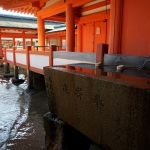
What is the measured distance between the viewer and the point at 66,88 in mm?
2545

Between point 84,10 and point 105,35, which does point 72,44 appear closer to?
point 105,35

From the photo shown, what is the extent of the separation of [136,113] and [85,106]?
2.70ft

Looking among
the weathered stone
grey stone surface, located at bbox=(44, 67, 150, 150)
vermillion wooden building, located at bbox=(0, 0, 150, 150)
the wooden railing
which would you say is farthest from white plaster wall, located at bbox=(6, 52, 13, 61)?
grey stone surface, located at bbox=(44, 67, 150, 150)

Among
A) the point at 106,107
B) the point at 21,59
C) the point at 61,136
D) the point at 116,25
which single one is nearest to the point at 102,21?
the point at 116,25

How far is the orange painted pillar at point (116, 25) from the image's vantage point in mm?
3895

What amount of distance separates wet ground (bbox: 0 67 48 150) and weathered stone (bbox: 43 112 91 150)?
78 centimetres

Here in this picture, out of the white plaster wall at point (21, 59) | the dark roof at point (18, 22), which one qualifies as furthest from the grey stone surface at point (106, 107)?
the dark roof at point (18, 22)

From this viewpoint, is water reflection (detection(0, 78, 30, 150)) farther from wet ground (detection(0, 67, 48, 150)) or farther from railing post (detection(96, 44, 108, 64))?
railing post (detection(96, 44, 108, 64))

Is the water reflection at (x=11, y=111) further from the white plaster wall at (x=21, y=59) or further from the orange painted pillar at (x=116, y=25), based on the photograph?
the orange painted pillar at (x=116, y=25)

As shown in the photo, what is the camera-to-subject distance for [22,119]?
5.35m

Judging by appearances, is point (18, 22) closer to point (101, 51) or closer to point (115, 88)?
point (101, 51)

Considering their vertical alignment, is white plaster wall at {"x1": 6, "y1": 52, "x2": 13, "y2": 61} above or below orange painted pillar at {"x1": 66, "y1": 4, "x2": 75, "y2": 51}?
below

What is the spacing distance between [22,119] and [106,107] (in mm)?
4213

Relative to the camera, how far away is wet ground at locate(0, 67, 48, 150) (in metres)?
3.98
